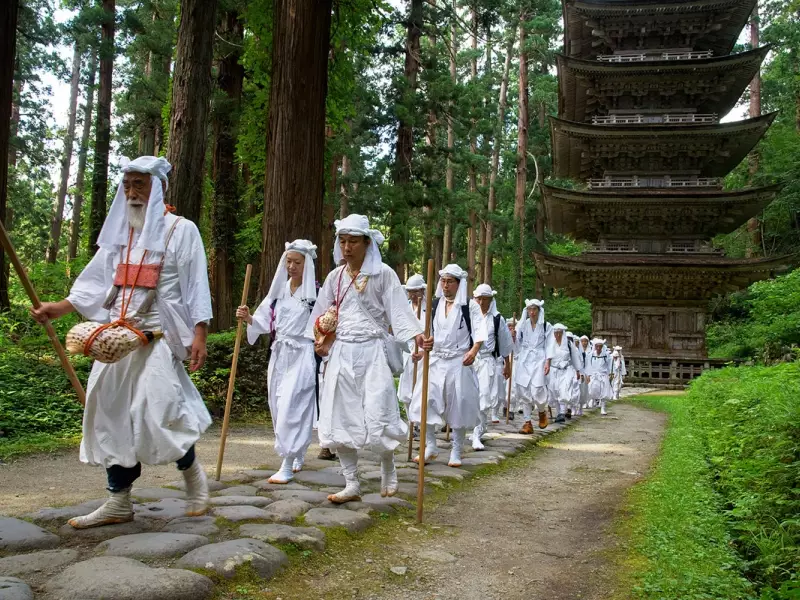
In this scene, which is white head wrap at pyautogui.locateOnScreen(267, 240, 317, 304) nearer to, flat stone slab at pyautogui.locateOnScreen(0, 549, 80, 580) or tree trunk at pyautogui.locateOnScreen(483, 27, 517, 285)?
flat stone slab at pyautogui.locateOnScreen(0, 549, 80, 580)

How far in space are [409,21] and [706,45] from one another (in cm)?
1349

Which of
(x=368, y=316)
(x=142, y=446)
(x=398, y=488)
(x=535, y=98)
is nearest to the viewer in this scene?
(x=142, y=446)

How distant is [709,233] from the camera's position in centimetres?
2488

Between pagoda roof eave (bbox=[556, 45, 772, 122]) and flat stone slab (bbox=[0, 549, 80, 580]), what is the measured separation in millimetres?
23282

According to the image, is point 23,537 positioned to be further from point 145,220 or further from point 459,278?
point 459,278

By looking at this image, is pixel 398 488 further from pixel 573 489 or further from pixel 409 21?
pixel 409 21

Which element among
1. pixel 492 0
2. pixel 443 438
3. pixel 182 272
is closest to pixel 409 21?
pixel 492 0

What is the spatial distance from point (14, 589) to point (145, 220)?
191 cm

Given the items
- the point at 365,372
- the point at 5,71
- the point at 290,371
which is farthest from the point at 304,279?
the point at 5,71

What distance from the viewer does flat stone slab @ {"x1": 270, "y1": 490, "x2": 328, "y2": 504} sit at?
4.70 meters

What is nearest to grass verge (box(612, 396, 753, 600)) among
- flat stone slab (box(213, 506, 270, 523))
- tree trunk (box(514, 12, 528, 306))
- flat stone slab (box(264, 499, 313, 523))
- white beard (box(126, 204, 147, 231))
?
flat stone slab (box(264, 499, 313, 523))

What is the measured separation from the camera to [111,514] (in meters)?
3.69

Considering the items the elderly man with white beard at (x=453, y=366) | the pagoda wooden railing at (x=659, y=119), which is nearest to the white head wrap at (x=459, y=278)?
the elderly man with white beard at (x=453, y=366)

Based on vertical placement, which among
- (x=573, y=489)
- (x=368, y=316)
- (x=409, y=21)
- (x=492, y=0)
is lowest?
(x=573, y=489)
